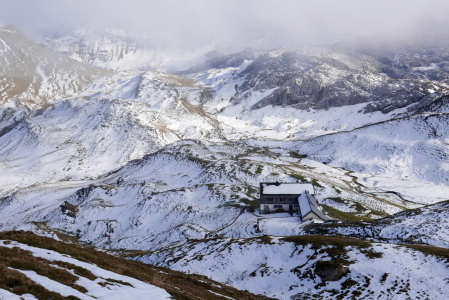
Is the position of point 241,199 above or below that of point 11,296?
below

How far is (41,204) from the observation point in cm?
11712

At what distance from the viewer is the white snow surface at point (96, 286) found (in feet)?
50.9

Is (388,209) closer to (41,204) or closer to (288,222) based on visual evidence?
(288,222)

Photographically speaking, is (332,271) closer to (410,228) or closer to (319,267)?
(319,267)

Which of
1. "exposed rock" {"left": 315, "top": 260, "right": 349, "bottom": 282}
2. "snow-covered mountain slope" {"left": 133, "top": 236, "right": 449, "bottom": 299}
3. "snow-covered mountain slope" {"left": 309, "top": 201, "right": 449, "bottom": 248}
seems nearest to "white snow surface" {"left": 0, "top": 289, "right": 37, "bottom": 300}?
"snow-covered mountain slope" {"left": 133, "top": 236, "right": 449, "bottom": 299}

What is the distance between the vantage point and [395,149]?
464 feet

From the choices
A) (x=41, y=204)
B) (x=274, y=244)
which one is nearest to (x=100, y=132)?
(x=41, y=204)

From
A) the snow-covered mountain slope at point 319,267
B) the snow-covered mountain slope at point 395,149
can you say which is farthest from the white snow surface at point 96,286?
the snow-covered mountain slope at point 395,149

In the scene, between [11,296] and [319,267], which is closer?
[11,296]

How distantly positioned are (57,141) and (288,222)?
186 meters

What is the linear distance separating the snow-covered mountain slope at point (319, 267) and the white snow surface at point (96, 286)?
19.8 metres

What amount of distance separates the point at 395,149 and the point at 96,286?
15943 centimetres

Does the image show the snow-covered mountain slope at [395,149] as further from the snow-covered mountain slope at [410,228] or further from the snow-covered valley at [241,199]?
the snow-covered mountain slope at [410,228]

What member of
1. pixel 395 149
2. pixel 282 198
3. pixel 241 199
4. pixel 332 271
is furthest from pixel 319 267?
pixel 395 149
